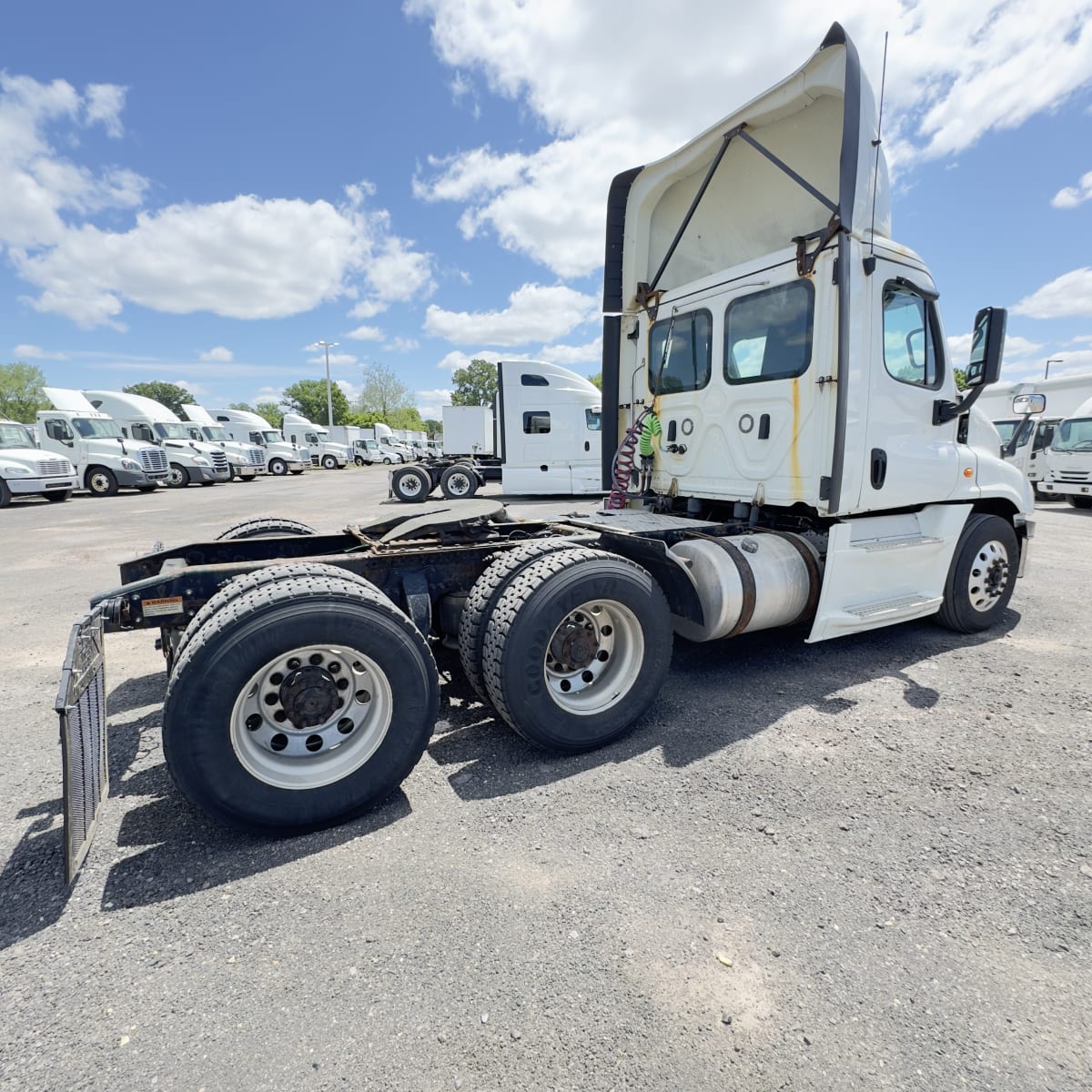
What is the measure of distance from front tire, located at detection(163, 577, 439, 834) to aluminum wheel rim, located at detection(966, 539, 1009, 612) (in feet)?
15.7

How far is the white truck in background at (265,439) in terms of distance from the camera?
35.3 m

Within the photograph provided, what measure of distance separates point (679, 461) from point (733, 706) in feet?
7.78

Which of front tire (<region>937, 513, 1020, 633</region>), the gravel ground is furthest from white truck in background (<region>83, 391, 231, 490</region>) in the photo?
front tire (<region>937, 513, 1020, 633</region>)

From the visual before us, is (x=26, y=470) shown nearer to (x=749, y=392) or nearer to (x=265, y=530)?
(x=265, y=530)

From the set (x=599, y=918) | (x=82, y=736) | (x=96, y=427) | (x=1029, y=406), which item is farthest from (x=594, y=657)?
(x=96, y=427)

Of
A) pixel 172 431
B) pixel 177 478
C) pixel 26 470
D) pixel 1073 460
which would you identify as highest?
pixel 172 431

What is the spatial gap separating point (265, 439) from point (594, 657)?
37437mm

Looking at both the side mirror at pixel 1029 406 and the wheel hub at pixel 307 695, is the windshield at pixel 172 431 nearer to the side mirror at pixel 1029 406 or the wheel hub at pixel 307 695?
the wheel hub at pixel 307 695

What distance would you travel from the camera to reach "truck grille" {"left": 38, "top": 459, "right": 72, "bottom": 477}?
1689cm

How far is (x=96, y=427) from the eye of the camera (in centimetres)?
2036

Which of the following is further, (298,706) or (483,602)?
(483,602)

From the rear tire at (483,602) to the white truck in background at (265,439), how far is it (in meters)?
34.2

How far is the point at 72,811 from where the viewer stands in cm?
224

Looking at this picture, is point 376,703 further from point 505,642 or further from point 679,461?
point 679,461
